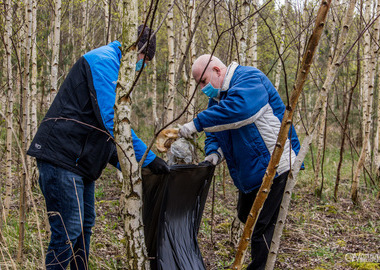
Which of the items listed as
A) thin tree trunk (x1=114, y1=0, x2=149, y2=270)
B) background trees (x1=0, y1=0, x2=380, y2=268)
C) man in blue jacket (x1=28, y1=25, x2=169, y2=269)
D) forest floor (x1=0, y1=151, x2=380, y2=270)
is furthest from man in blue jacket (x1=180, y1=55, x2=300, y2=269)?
forest floor (x1=0, y1=151, x2=380, y2=270)

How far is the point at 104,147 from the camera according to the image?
2311 mm

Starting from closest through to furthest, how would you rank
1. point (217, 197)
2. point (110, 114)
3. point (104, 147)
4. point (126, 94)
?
point (126, 94), point (110, 114), point (104, 147), point (217, 197)

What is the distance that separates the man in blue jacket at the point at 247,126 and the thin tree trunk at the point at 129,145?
2.53 ft

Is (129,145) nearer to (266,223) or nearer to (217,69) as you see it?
(217,69)

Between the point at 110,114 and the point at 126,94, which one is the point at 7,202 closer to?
the point at 110,114

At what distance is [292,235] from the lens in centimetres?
435

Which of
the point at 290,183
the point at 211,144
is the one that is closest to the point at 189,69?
the point at 211,144

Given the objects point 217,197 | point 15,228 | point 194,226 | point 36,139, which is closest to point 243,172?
point 194,226

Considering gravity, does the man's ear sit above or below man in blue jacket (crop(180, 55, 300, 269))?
→ above

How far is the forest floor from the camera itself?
3.36 meters

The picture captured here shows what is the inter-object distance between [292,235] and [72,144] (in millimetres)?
3272

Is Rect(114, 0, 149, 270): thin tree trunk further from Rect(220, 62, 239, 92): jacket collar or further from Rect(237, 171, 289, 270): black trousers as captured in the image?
Rect(237, 171, 289, 270): black trousers

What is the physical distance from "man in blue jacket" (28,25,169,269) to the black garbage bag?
15 centimetres

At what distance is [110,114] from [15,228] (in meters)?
2.37
